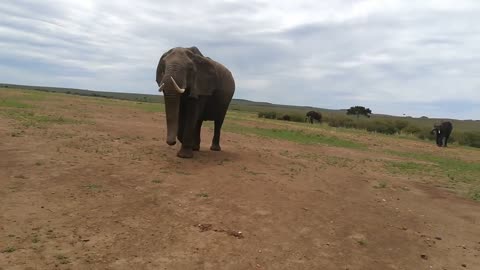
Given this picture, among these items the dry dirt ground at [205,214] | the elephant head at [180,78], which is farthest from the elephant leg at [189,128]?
the dry dirt ground at [205,214]

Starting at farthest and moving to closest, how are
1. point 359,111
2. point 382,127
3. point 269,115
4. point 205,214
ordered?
1. point 359,111
2. point 269,115
3. point 382,127
4. point 205,214

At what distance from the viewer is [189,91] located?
11023 mm

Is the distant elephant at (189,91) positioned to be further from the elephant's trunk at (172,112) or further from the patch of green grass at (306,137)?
the patch of green grass at (306,137)

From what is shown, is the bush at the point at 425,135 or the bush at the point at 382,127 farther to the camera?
the bush at the point at 382,127

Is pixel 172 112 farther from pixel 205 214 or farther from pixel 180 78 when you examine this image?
pixel 205 214

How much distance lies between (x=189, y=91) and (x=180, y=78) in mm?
707

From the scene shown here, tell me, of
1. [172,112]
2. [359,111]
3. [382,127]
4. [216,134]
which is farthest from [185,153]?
[359,111]

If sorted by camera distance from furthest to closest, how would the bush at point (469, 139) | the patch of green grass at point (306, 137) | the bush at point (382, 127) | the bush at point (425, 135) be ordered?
the bush at point (382, 127)
the bush at point (425, 135)
the bush at point (469, 139)
the patch of green grass at point (306, 137)

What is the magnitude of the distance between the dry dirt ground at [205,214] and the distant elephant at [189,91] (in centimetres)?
74

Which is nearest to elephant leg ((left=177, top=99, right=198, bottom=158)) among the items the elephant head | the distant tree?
the elephant head

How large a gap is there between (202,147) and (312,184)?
4.82m

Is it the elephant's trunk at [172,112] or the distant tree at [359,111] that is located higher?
the distant tree at [359,111]

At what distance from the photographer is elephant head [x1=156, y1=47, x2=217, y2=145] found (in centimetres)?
1012

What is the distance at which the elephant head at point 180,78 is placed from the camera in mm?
10117
